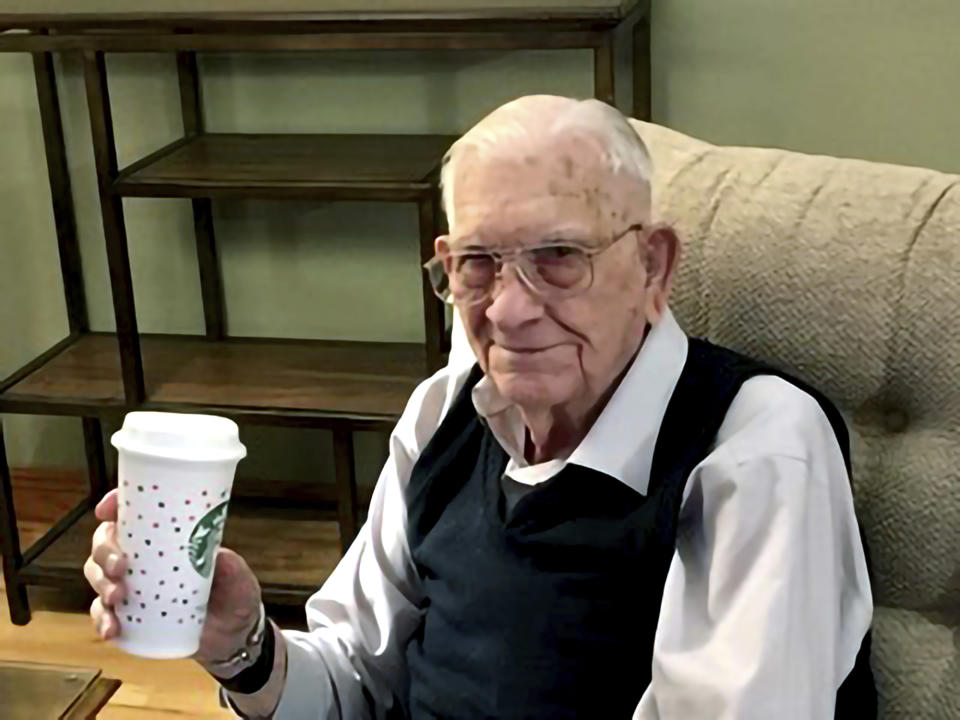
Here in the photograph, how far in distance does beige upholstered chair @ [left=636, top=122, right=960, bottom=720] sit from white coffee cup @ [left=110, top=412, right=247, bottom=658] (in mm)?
547

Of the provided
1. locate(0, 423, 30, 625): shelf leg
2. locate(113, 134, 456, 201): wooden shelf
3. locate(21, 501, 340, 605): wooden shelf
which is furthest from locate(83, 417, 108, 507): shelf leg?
locate(113, 134, 456, 201): wooden shelf

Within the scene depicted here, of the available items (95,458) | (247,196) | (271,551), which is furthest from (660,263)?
(95,458)

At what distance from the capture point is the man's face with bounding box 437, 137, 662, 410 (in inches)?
48.1

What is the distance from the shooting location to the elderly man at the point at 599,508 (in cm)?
115

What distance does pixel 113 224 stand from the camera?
7.63 feet

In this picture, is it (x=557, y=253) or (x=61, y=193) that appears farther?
(x=61, y=193)

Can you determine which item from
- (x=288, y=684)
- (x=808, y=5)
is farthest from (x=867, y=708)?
(x=808, y=5)

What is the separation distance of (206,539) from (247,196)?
1241mm

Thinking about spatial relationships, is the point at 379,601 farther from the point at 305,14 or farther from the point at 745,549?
the point at 305,14

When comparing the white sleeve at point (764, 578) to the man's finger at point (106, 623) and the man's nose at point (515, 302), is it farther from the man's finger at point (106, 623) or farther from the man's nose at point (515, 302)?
the man's finger at point (106, 623)

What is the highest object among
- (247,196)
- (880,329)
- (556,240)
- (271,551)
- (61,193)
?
(556,240)

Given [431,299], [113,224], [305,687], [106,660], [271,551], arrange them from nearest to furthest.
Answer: [305,687] < [431,299] < [113,224] < [106,660] < [271,551]

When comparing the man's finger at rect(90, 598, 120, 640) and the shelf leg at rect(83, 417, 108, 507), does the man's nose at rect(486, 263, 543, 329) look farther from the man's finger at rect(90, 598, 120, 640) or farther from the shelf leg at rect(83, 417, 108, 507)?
the shelf leg at rect(83, 417, 108, 507)

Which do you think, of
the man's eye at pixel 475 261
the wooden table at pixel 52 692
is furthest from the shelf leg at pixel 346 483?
the man's eye at pixel 475 261
